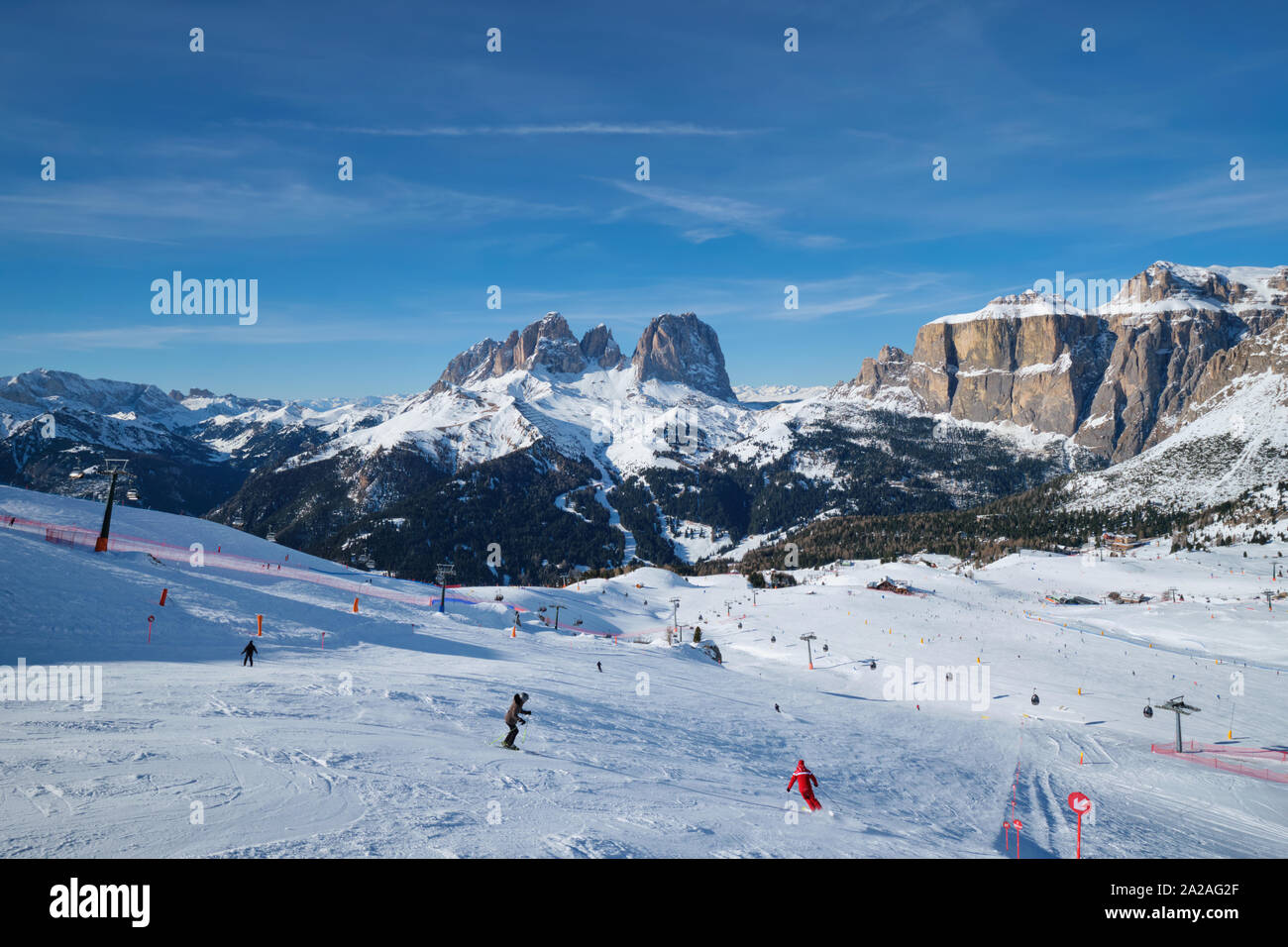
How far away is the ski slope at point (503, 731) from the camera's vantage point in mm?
11445

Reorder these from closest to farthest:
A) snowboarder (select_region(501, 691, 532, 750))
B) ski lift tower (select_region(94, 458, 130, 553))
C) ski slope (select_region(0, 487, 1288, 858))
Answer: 1. ski slope (select_region(0, 487, 1288, 858))
2. snowboarder (select_region(501, 691, 532, 750))
3. ski lift tower (select_region(94, 458, 130, 553))

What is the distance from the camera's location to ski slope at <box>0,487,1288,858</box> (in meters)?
11.4

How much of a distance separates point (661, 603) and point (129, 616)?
83690mm

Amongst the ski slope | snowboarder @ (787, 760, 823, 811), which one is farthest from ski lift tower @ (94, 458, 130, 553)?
snowboarder @ (787, 760, 823, 811)

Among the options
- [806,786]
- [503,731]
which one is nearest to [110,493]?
[503,731]

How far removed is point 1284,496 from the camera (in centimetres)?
17288

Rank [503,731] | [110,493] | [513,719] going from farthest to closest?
[110,493] → [503,731] → [513,719]

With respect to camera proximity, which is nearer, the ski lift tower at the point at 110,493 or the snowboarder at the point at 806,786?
the snowboarder at the point at 806,786

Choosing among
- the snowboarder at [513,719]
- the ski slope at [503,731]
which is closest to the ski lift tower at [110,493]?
the ski slope at [503,731]

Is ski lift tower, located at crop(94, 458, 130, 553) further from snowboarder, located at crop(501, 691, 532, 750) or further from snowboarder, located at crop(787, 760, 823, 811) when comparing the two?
snowboarder, located at crop(787, 760, 823, 811)

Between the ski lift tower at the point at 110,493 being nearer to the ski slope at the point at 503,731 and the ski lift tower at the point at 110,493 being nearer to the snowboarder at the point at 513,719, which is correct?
the ski slope at the point at 503,731

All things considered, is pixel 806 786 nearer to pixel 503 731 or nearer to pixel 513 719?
pixel 513 719

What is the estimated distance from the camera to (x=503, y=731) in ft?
65.6

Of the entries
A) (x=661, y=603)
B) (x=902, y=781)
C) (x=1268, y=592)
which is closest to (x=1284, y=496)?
(x=1268, y=592)
